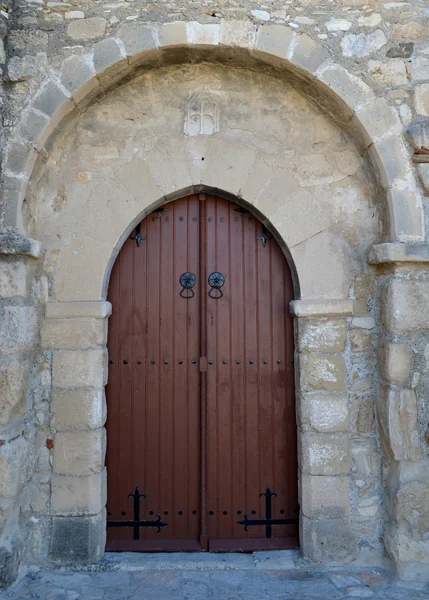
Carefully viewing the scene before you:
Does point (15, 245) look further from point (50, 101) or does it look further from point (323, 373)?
point (323, 373)

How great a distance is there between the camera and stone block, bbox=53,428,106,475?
117 inches

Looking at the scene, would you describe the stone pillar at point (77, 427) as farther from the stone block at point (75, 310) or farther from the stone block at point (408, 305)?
the stone block at point (408, 305)

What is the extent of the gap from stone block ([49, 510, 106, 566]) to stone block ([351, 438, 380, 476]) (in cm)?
164

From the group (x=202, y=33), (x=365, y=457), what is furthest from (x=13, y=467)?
(x=202, y=33)

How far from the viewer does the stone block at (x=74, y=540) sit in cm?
293

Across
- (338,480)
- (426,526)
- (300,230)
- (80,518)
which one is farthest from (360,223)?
(80,518)

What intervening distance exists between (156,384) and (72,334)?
65cm

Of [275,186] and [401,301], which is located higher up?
[275,186]

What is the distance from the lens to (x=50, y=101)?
2.97 metres

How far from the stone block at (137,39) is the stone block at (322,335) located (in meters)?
1.96

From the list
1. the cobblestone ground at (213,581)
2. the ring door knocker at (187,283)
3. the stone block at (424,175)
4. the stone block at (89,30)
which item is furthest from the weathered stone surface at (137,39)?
the cobblestone ground at (213,581)

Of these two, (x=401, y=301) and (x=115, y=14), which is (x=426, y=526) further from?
(x=115, y=14)

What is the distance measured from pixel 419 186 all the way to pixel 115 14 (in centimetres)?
216

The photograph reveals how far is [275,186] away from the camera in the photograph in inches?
125
